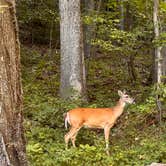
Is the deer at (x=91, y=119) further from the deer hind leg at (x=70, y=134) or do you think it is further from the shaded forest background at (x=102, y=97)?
the shaded forest background at (x=102, y=97)

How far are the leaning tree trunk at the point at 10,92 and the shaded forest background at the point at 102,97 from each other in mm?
2500

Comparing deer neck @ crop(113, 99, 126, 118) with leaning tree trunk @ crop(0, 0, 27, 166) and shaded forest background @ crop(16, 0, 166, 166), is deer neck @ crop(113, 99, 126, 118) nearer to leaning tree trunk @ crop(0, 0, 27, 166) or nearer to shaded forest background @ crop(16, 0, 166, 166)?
shaded forest background @ crop(16, 0, 166, 166)

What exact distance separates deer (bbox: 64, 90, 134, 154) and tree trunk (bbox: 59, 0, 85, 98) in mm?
1344

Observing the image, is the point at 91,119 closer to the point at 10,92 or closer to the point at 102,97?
the point at 102,97

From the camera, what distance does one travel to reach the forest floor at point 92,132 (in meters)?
7.49

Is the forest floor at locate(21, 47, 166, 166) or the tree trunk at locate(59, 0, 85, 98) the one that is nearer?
the forest floor at locate(21, 47, 166, 166)

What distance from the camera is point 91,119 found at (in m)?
9.11

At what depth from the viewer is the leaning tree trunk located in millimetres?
3963

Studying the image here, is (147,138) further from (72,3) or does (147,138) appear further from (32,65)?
(32,65)

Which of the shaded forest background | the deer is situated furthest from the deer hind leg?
the shaded forest background

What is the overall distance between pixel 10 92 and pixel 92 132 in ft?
18.5

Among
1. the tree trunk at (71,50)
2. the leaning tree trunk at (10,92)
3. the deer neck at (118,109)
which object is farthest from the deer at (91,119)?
the leaning tree trunk at (10,92)

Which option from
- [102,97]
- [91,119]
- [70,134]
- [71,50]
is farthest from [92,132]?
[102,97]

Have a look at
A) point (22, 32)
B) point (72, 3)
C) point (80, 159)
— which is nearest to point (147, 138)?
point (80, 159)
